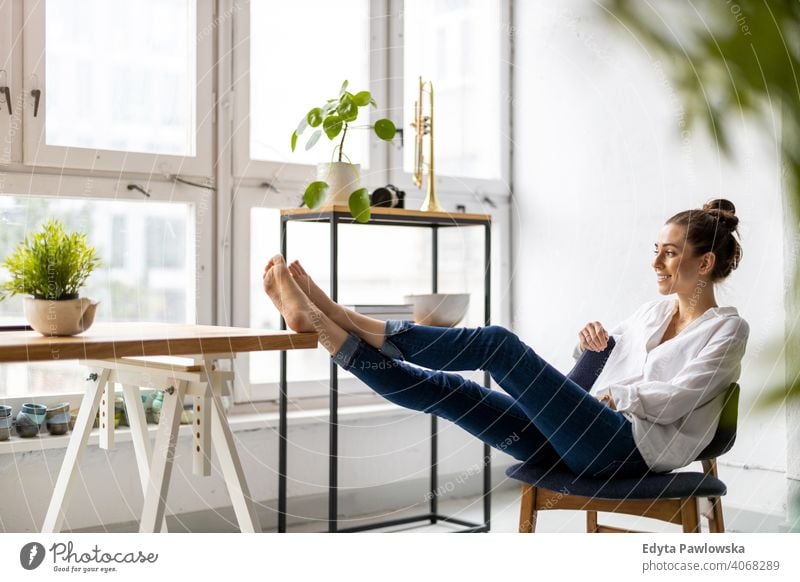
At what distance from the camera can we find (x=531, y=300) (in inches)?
108

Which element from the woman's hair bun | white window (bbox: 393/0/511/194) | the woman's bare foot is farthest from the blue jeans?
white window (bbox: 393/0/511/194)

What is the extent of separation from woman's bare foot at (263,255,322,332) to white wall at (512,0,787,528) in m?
0.82

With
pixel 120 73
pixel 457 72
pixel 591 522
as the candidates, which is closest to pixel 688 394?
pixel 591 522

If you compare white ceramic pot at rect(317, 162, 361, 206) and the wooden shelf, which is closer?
the wooden shelf

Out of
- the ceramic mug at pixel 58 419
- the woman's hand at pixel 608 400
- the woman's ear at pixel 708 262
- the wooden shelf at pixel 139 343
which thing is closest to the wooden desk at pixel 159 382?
the wooden shelf at pixel 139 343

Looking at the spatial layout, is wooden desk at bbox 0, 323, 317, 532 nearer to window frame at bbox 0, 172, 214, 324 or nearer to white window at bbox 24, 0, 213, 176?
window frame at bbox 0, 172, 214, 324

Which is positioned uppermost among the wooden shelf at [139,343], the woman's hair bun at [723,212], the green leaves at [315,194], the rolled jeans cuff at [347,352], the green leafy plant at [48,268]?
the green leaves at [315,194]

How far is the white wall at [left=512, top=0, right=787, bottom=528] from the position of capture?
2107mm

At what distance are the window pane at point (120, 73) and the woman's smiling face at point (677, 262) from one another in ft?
3.63

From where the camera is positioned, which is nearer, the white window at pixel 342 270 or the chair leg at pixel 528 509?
the chair leg at pixel 528 509

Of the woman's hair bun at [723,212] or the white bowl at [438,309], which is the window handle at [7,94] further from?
the woman's hair bun at [723,212]

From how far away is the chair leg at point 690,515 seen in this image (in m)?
1.49
